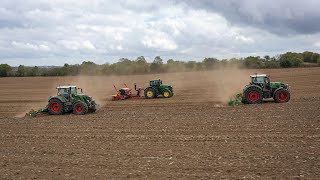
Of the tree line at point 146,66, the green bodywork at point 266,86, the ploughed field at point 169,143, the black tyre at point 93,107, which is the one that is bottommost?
the ploughed field at point 169,143

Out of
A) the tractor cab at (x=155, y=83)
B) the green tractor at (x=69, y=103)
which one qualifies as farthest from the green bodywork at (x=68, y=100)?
Answer: the tractor cab at (x=155, y=83)

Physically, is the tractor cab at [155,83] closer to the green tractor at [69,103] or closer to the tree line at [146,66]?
the green tractor at [69,103]

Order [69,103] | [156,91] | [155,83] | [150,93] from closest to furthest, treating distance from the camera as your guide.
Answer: [69,103] → [150,93] → [156,91] → [155,83]

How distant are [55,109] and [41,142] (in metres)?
8.21

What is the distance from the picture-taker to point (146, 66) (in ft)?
211

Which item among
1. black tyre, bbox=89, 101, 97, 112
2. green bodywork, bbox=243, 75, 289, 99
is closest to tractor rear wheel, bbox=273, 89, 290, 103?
green bodywork, bbox=243, 75, 289, 99

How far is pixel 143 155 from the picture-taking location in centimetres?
1324

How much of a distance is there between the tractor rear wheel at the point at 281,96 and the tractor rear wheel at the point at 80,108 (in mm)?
11244

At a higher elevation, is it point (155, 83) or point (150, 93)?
point (155, 83)

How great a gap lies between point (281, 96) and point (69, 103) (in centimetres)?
1258

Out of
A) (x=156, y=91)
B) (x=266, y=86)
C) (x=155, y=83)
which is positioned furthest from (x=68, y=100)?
(x=266, y=86)

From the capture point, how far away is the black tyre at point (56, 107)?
24.0 meters

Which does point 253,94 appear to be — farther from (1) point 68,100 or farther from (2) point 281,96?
(1) point 68,100

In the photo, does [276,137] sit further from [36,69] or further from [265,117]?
[36,69]
